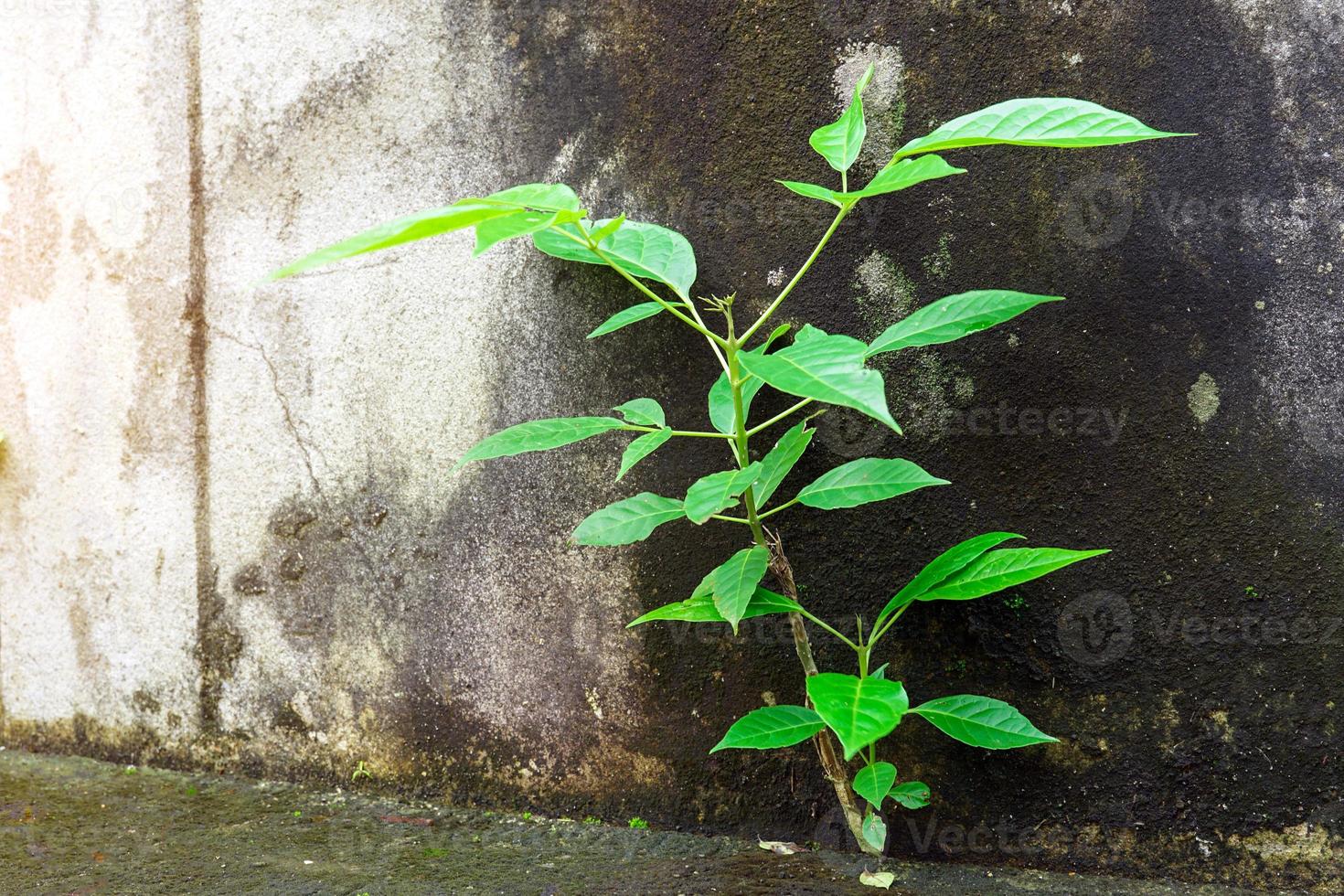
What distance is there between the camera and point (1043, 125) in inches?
36.5

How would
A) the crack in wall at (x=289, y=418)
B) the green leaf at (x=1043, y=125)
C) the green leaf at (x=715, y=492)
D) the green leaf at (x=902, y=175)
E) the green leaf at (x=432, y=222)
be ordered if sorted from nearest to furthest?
the green leaf at (x=432, y=222) < the green leaf at (x=1043, y=125) < the green leaf at (x=902, y=175) < the green leaf at (x=715, y=492) < the crack in wall at (x=289, y=418)

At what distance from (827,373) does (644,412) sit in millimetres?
475

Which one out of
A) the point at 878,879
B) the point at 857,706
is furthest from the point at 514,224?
the point at 878,879

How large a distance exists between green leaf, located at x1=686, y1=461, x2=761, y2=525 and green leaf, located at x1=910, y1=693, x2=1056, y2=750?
0.42m

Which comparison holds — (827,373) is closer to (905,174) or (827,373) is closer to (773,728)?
(905,174)

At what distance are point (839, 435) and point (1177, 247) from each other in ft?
2.00

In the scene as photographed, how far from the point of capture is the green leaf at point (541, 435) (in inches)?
51.1

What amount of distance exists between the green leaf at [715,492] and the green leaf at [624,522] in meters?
0.13

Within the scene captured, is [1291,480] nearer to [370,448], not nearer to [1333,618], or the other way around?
[1333,618]

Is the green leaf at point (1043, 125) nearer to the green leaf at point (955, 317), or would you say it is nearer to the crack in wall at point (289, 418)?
the green leaf at point (955, 317)

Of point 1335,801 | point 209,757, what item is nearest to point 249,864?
point 209,757

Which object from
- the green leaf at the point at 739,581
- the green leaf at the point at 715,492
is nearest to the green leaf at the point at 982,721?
the green leaf at the point at 739,581

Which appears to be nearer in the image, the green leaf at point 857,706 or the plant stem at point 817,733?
the green leaf at point 857,706

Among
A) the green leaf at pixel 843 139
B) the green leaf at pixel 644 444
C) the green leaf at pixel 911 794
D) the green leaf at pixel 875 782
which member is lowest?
the green leaf at pixel 911 794
